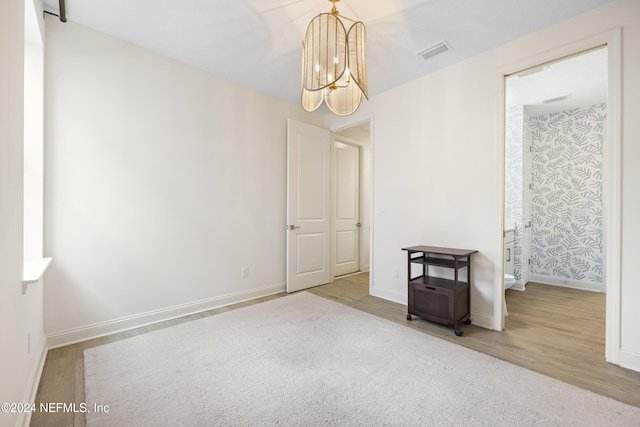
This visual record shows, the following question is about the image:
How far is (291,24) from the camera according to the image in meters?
2.40

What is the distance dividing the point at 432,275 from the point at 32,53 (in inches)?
160

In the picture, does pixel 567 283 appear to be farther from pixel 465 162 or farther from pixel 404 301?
pixel 465 162

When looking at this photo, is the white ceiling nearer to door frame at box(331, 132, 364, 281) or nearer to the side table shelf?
door frame at box(331, 132, 364, 281)

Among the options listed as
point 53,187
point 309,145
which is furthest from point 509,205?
point 53,187

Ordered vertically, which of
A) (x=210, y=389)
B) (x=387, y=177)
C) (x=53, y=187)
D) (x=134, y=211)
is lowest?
(x=210, y=389)

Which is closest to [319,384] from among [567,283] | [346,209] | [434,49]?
[434,49]

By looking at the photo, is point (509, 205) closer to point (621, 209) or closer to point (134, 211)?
point (621, 209)

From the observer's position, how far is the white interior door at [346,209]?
4.68 metres

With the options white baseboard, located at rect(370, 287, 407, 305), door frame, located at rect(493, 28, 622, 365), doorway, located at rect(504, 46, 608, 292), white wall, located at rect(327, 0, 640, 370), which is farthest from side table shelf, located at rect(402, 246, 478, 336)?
doorway, located at rect(504, 46, 608, 292)

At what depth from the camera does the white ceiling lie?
216 centimetres

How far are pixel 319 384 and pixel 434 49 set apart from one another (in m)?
3.01

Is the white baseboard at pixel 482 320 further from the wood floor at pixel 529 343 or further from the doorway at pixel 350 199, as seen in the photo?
the doorway at pixel 350 199

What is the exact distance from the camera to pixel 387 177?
354 centimetres

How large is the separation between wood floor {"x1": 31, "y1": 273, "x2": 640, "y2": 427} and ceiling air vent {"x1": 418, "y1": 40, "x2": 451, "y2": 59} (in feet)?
8.69
